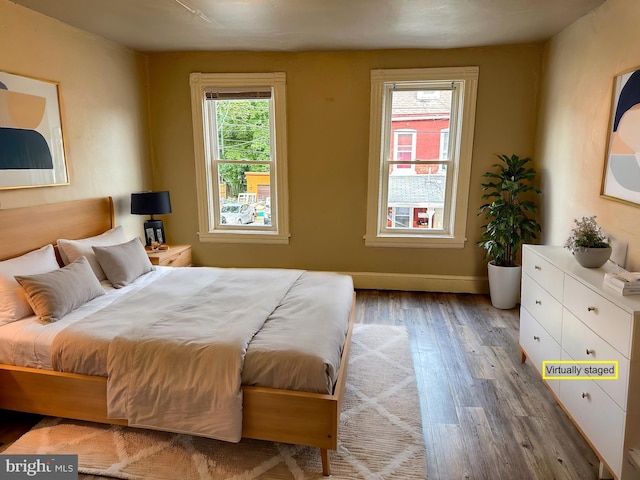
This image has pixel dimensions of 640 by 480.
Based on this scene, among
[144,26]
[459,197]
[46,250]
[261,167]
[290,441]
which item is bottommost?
[290,441]

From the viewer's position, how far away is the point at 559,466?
2.10 m

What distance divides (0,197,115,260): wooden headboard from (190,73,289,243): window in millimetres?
1180

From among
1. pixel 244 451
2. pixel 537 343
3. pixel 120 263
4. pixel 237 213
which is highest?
pixel 237 213

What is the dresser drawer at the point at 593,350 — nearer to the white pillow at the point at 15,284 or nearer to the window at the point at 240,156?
the window at the point at 240,156

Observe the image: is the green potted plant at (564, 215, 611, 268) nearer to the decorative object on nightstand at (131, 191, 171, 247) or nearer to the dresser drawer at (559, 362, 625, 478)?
the dresser drawer at (559, 362, 625, 478)

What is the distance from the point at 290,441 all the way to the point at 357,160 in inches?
123

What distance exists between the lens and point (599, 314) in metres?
2.04

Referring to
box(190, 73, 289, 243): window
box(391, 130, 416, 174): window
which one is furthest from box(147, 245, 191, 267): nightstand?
box(391, 130, 416, 174): window

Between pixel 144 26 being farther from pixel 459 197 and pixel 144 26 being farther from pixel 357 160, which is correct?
pixel 459 197

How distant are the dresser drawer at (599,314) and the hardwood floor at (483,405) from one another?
2.26ft

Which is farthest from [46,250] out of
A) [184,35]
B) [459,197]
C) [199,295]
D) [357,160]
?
[459,197]

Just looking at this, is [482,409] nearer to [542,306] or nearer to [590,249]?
[542,306]

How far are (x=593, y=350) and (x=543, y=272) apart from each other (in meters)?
0.74

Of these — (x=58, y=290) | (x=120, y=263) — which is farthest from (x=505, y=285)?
(x=58, y=290)
